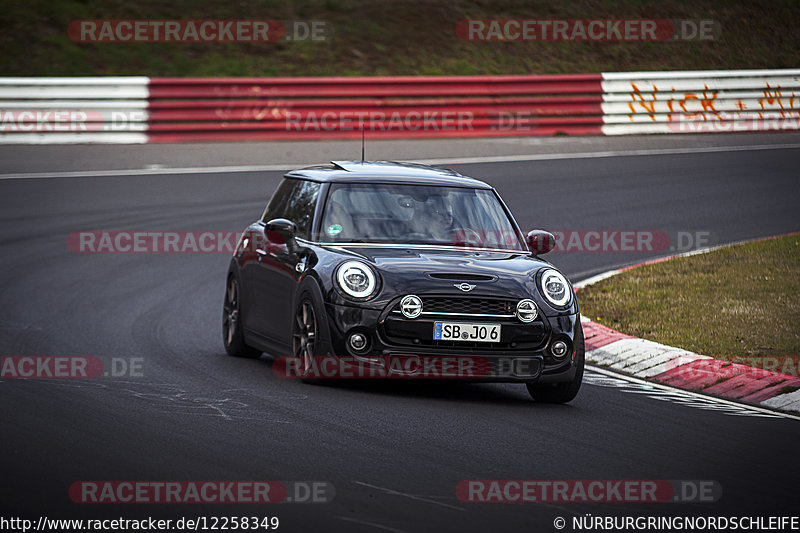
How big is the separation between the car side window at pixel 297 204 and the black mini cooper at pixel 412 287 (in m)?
0.02

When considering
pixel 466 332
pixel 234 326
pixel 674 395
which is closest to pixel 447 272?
pixel 466 332

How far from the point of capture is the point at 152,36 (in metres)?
25.5

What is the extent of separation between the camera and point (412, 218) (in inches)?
359

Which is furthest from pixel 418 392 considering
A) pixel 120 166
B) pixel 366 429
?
pixel 120 166

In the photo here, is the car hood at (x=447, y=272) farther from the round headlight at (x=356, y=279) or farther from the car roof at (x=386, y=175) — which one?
the car roof at (x=386, y=175)

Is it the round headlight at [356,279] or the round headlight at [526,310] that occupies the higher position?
the round headlight at [356,279]

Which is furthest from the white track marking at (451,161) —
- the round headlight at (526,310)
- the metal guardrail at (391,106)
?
the round headlight at (526,310)

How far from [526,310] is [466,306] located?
0.40 meters

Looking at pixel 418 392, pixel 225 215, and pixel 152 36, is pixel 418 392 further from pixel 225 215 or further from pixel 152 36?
pixel 152 36

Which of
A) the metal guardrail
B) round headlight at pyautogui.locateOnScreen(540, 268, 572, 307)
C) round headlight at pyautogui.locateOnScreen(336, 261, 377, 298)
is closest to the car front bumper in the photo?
round headlight at pyautogui.locateOnScreen(336, 261, 377, 298)

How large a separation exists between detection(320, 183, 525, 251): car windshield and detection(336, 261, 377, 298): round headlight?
2.15 feet

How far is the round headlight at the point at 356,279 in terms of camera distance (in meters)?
8.13

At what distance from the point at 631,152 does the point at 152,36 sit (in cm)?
992

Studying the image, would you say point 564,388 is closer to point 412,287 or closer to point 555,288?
point 555,288
